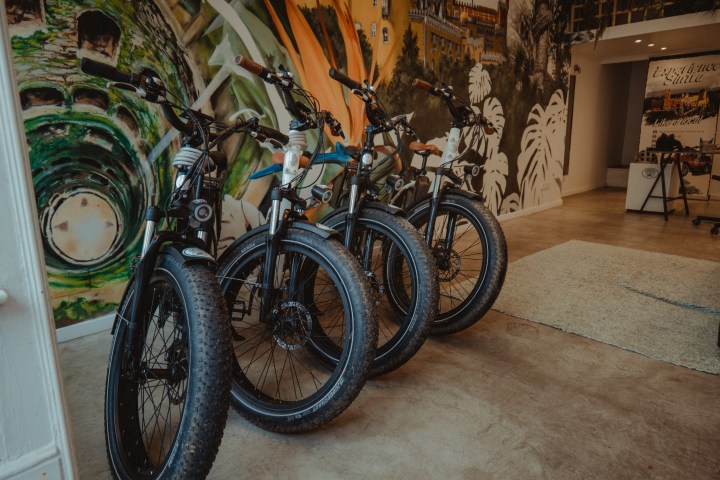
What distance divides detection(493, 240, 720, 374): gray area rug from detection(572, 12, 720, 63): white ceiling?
11.3 feet

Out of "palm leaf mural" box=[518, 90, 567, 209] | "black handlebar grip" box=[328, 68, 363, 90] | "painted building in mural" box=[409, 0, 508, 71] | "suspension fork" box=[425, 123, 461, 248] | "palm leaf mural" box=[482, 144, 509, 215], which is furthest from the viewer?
"palm leaf mural" box=[518, 90, 567, 209]

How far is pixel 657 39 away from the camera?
623 centimetres

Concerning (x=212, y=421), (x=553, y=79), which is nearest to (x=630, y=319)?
(x=212, y=421)

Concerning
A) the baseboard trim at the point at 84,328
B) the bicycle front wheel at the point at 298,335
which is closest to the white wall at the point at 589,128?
the bicycle front wheel at the point at 298,335

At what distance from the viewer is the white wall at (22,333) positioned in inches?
34.7

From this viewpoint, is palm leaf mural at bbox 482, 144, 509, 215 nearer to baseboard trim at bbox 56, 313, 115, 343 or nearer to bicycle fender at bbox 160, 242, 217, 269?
baseboard trim at bbox 56, 313, 115, 343

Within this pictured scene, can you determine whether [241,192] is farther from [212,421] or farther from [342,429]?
[212,421]

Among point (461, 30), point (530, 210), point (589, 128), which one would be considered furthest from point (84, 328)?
point (589, 128)

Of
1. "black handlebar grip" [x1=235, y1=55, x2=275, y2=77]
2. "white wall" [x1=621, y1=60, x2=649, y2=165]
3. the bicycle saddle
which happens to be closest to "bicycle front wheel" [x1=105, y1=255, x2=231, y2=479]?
"black handlebar grip" [x1=235, y1=55, x2=275, y2=77]

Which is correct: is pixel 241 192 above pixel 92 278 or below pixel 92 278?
above

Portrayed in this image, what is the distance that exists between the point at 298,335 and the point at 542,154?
5.39 m

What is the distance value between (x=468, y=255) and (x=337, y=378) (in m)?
2.56

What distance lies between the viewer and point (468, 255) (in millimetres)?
3787

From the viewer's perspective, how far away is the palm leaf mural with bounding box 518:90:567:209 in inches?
224
